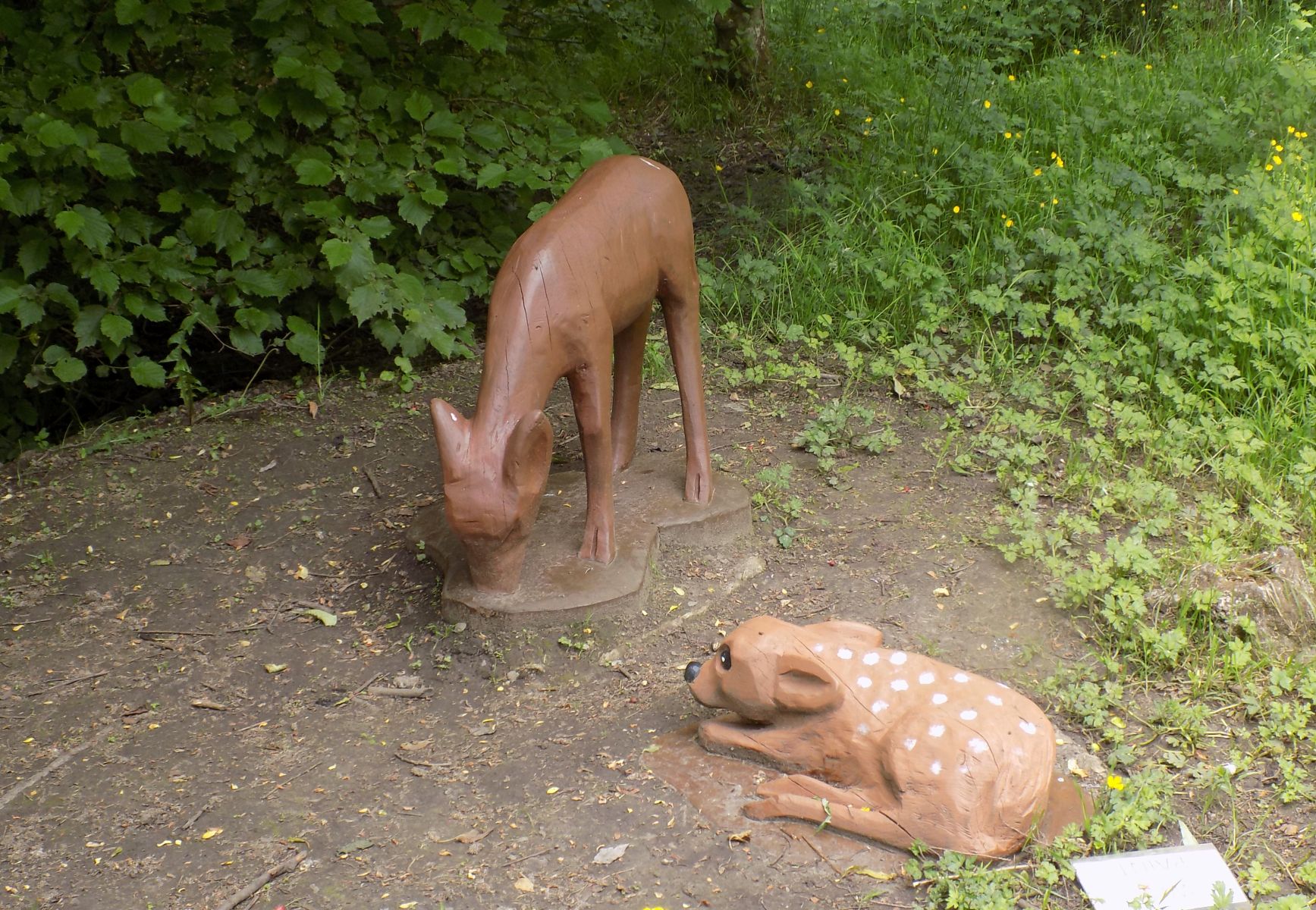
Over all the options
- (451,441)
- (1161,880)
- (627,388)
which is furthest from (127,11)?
(1161,880)

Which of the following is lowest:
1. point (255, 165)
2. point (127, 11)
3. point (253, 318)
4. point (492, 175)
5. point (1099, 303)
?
point (1099, 303)

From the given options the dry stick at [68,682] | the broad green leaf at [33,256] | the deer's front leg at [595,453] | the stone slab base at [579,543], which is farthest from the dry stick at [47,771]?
the broad green leaf at [33,256]

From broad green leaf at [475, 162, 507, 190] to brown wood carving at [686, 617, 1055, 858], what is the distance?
2.80 meters

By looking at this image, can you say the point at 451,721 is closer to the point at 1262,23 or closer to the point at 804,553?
the point at 804,553

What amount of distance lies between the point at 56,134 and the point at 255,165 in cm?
96

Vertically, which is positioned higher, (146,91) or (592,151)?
(146,91)

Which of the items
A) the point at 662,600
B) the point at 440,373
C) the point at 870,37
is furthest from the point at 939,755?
the point at 870,37

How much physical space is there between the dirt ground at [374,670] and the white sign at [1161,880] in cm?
45

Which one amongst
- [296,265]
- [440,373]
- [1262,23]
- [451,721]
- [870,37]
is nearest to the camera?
[451,721]

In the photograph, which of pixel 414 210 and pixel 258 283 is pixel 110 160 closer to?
pixel 258 283

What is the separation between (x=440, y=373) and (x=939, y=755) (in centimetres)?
375

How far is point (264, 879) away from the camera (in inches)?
113

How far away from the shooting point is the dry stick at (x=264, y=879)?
2.79 m

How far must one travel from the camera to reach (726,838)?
2.95 m
